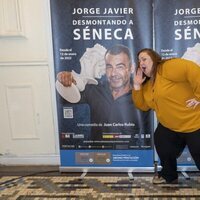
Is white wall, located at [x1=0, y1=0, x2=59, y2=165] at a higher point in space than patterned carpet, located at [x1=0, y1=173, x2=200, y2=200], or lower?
higher

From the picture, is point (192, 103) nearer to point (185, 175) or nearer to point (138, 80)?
point (138, 80)

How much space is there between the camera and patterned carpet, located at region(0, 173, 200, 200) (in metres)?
2.61

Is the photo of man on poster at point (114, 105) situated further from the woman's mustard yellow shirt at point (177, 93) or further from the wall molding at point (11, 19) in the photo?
the wall molding at point (11, 19)

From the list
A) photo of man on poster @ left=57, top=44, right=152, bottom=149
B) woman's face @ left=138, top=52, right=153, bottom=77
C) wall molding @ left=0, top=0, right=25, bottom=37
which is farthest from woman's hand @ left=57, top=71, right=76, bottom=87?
woman's face @ left=138, top=52, right=153, bottom=77

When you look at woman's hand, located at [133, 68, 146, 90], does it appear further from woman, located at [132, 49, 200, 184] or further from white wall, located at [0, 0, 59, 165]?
white wall, located at [0, 0, 59, 165]

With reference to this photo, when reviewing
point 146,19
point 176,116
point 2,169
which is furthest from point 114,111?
point 2,169

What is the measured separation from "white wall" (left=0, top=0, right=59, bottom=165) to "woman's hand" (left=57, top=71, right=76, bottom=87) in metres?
0.15

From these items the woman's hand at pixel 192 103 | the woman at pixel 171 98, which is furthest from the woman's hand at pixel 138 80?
the woman's hand at pixel 192 103

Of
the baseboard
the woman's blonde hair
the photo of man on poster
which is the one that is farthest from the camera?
the baseboard

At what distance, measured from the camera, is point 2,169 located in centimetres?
324

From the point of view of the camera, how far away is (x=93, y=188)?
276 centimetres

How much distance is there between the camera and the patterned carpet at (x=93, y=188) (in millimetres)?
2610

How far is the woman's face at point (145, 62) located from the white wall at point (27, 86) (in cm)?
84

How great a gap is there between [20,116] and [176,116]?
57.8 inches
